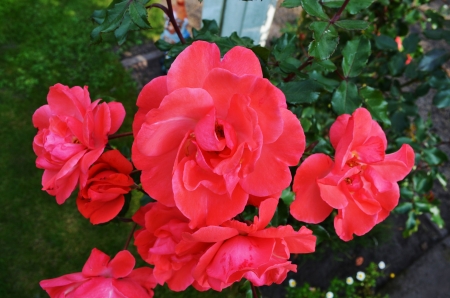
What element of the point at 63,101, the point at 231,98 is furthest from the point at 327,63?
the point at 63,101

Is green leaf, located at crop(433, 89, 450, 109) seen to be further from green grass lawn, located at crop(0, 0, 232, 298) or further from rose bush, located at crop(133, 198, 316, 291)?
green grass lawn, located at crop(0, 0, 232, 298)

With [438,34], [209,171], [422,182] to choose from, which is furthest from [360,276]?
[209,171]

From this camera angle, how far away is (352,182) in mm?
701

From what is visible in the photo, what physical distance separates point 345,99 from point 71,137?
0.65m

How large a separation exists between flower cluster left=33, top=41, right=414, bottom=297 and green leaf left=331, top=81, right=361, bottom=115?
8.7 inches

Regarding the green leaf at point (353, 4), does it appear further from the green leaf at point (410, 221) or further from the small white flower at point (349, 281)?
the small white flower at point (349, 281)

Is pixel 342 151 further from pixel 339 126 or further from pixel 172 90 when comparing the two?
pixel 172 90

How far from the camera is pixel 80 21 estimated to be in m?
2.94

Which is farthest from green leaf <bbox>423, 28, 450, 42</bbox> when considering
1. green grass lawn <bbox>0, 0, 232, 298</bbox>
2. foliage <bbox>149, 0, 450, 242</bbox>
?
green grass lawn <bbox>0, 0, 232, 298</bbox>

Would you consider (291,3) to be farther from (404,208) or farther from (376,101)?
(404,208)

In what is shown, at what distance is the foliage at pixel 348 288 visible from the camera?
205 cm

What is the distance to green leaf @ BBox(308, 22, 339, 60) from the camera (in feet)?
2.64

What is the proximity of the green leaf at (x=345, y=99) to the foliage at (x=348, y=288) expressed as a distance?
138 centimetres

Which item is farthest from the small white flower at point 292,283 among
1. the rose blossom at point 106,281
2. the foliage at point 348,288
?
the rose blossom at point 106,281
